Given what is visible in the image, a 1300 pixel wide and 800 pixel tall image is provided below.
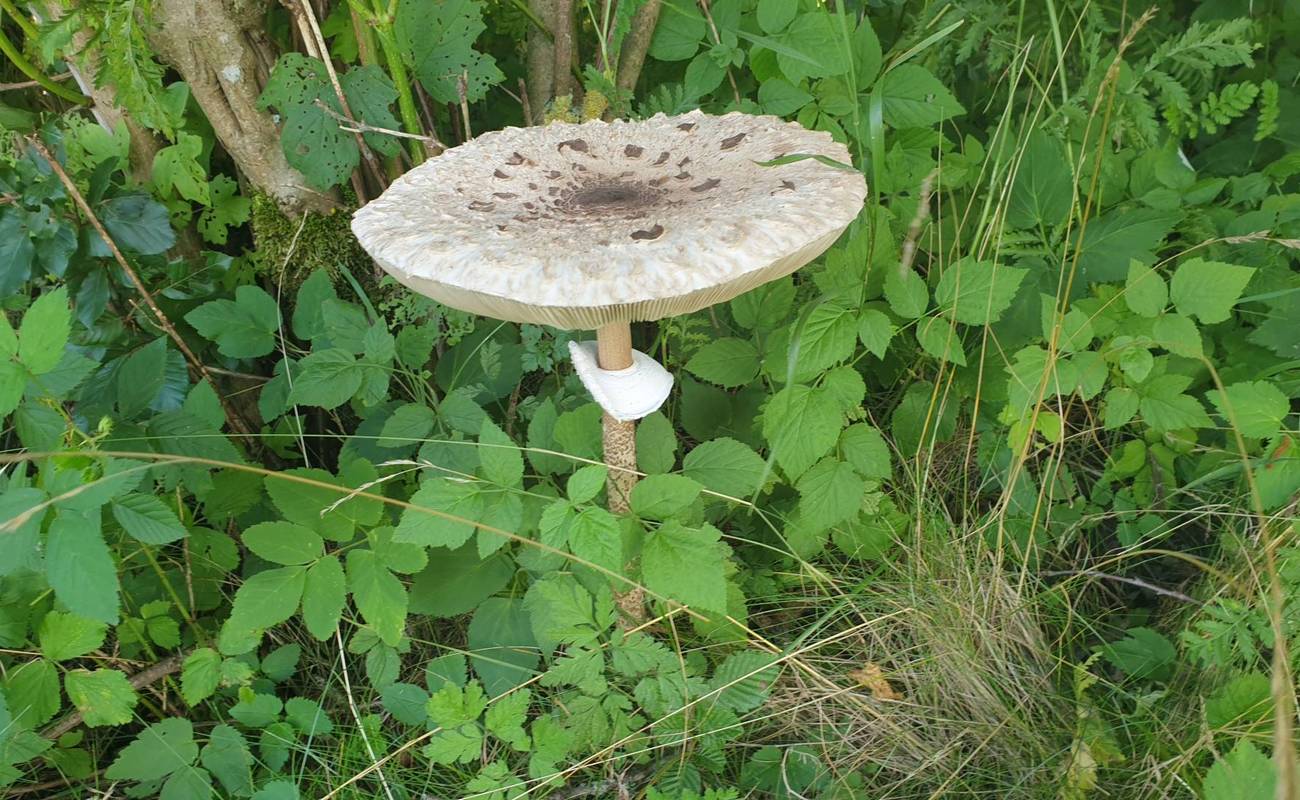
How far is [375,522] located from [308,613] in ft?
0.81

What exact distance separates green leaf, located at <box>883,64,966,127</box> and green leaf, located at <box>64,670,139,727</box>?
92.1 inches

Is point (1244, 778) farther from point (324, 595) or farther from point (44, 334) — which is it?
point (44, 334)

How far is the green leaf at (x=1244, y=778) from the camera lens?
1.32 metres

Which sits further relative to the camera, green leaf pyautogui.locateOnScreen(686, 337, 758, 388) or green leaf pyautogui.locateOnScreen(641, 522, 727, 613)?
green leaf pyautogui.locateOnScreen(686, 337, 758, 388)

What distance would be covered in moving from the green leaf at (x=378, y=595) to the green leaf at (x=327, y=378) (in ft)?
1.52

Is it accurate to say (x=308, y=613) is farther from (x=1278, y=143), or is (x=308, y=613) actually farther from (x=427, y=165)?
(x=1278, y=143)

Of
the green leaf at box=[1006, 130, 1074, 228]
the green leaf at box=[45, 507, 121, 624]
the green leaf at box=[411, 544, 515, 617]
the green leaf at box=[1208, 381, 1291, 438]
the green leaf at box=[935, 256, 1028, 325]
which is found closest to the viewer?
the green leaf at box=[45, 507, 121, 624]

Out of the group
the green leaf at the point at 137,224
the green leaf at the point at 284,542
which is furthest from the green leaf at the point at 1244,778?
the green leaf at the point at 137,224

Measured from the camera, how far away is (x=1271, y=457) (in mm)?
1835

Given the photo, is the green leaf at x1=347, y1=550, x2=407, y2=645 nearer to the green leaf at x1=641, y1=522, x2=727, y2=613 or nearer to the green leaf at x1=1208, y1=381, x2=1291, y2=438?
the green leaf at x1=641, y1=522, x2=727, y2=613

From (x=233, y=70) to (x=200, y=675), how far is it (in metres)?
1.67

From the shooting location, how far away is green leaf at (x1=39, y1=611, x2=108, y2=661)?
1790mm

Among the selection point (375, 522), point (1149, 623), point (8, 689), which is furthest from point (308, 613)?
point (1149, 623)

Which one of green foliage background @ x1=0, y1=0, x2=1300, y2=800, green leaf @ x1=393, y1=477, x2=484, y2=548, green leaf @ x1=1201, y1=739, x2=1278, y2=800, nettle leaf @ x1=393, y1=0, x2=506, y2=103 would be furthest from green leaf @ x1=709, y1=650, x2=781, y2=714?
nettle leaf @ x1=393, y1=0, x2=506, y2=103
